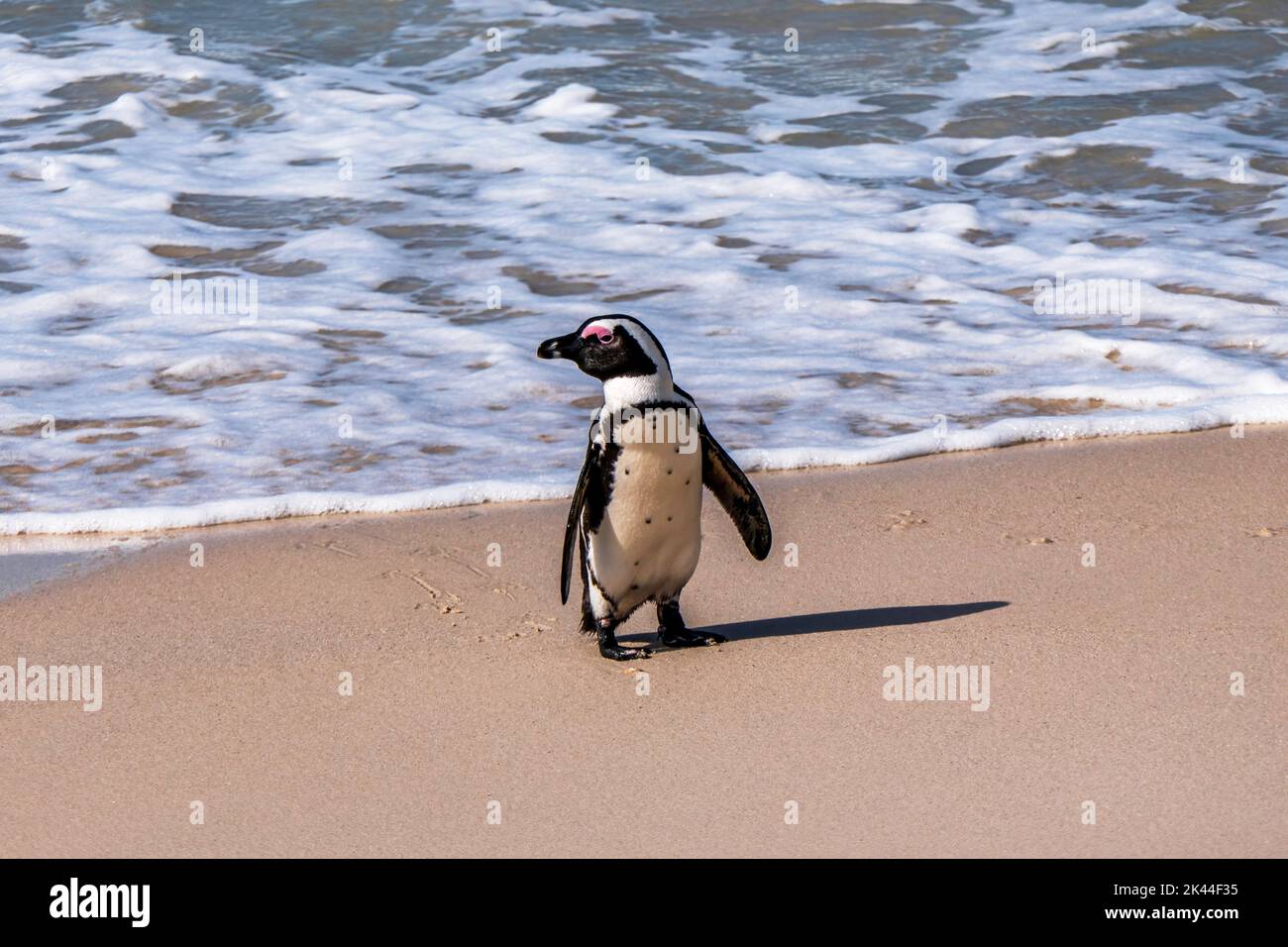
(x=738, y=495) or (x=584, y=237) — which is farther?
(x=584, y=237)

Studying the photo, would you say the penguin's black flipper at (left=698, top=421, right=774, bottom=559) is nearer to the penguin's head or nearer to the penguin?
the penguin

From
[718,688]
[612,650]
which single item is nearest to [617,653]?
[612,650]

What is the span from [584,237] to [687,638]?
5.39 meters

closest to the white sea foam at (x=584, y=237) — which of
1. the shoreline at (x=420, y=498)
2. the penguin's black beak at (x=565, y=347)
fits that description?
the shoreline at (x=420, y=498)

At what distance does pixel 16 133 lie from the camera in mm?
12070

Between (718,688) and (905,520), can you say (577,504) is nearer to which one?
(718,688)

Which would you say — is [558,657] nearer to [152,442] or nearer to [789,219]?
[152,442]

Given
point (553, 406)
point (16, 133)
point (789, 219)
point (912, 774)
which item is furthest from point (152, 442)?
point (16, 133)

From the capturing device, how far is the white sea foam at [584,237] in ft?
20.7

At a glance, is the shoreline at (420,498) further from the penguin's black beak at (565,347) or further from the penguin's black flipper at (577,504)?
the penguin's black beak at (565,347)

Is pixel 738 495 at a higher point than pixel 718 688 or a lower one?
higher

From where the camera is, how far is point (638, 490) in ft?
13.9

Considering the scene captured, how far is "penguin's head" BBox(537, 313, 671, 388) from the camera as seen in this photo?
411cm

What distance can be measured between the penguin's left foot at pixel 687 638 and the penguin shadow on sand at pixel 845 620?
0.15 feet
